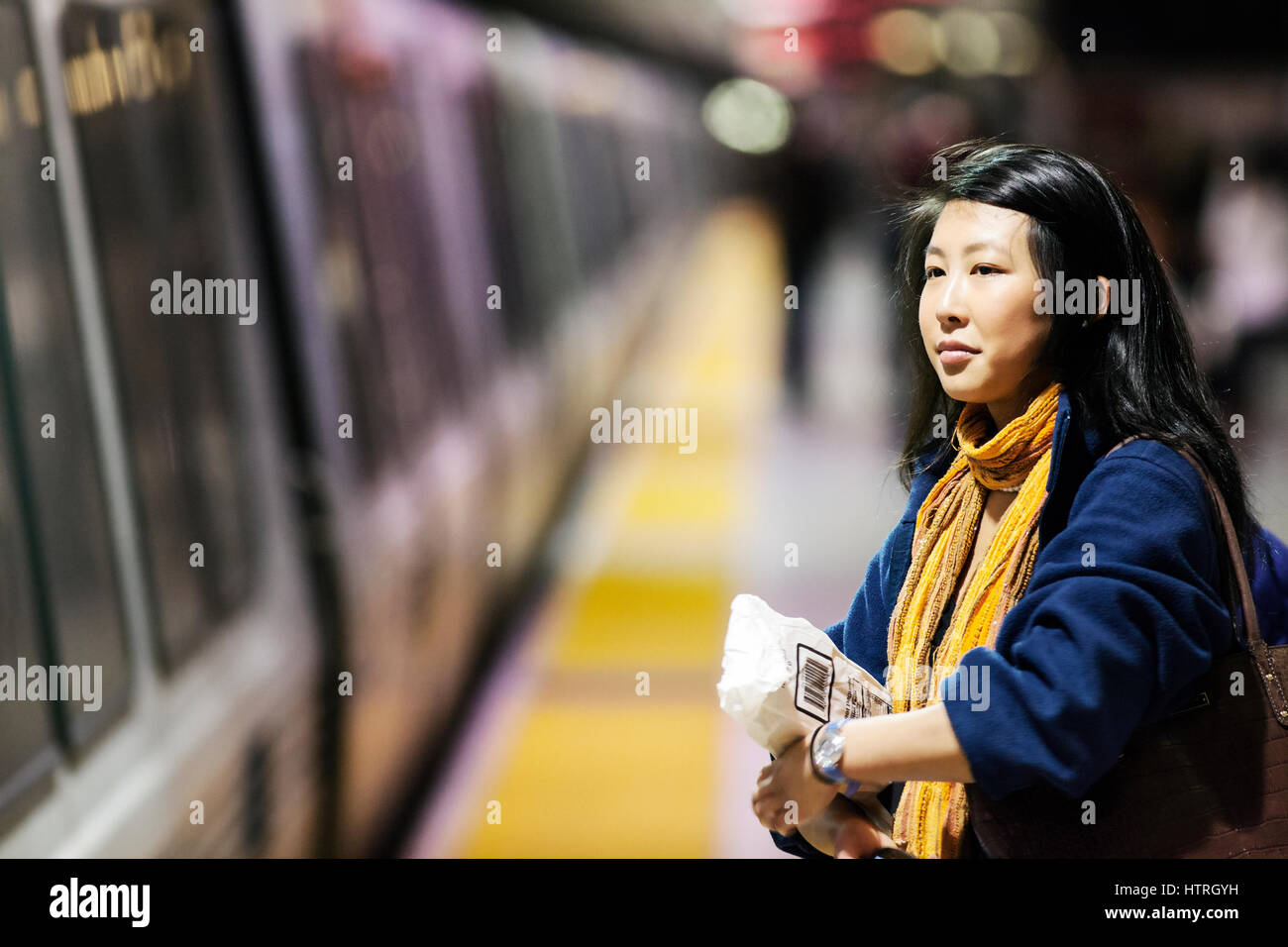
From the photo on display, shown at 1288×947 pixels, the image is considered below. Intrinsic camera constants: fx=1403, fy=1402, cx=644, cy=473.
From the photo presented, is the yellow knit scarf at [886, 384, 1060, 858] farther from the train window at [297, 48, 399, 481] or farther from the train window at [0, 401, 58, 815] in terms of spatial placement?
the train window at [297, 48, 399, 481]

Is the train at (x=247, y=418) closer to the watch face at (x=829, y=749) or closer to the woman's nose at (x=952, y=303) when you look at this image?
the watch face at (x=829, y=749)

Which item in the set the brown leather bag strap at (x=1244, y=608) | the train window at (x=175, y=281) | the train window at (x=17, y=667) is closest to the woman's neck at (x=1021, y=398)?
the brown leather bag strap at (x=1244, y=608)

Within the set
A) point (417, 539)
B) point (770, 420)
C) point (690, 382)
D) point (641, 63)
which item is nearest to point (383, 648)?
point (417, 539)

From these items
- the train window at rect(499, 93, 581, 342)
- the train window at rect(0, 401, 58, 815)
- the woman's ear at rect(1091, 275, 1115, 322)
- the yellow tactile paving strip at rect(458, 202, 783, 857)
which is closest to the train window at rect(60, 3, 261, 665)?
the train window at rect(0, 401, 58, 815)

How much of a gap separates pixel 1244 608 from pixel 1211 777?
0.52 ft

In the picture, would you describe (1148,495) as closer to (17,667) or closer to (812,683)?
(812,683)

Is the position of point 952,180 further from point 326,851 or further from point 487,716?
point 487,716

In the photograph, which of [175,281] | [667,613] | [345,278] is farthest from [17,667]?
[667,613]

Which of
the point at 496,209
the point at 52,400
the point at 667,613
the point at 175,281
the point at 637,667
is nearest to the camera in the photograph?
the point at 52,400

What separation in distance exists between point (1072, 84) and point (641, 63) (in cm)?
752

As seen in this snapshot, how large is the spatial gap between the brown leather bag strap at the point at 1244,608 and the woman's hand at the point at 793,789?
16.0 inches

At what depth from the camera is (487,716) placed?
14.3ft

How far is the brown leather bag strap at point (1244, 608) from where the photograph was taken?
1290 mm

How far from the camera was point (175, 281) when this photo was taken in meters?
2.87
